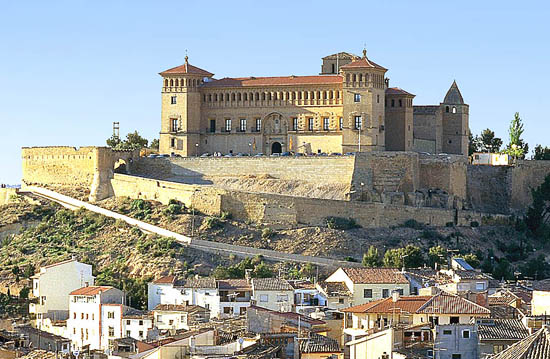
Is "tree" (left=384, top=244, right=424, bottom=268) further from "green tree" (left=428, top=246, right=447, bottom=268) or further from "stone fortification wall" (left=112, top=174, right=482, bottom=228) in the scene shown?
"stone fortification wall" (left=112, top=174, right=482, bottom=228)

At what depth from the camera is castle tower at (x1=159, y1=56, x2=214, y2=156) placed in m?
71.9

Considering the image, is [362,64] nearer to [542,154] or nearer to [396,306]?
[542,154]

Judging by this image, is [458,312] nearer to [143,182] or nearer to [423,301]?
[423,301]

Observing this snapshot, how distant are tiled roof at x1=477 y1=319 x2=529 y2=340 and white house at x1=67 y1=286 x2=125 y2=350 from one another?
53.0ft

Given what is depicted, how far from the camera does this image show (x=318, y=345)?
3191 centimetres

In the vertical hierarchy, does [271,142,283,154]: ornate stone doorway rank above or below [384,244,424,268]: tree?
above

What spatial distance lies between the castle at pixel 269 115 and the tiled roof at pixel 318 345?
124 feet

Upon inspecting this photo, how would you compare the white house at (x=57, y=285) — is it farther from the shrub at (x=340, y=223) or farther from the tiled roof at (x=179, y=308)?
the shrub at (x=340, y=223)

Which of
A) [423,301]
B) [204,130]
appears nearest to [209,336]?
[423,301]

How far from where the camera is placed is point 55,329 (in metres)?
48.6

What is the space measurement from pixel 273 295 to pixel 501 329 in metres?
16.8

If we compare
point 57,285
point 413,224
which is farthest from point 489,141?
point 57,285

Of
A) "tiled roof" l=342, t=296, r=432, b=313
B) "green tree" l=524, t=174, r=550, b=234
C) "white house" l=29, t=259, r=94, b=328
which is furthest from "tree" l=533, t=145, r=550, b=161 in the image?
"tiled roof" l=342, t=296, r=432, b=313

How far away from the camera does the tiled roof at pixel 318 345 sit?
3153cm
